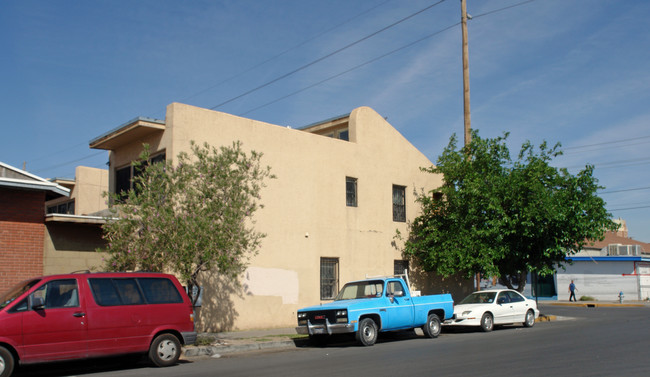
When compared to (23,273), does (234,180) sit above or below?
above

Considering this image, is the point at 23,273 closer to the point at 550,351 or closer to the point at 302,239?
the point at 302,239

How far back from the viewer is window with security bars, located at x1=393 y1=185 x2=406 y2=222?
23.9m

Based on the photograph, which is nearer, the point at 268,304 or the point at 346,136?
the point at 268,304

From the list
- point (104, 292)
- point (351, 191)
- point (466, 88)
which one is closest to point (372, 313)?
point (104, 292)

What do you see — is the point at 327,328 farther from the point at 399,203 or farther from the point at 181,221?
the point at 399,203

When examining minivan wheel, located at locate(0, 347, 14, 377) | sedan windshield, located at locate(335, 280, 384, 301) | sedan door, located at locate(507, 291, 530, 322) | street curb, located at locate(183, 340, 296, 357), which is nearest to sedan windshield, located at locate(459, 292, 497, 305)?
sedan door, located at locate(507, 291, 530, 322)

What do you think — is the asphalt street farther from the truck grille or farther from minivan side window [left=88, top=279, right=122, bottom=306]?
minivan side window [left=88, top=279, right=122, bottom=306]

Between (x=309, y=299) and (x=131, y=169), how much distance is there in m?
7.29

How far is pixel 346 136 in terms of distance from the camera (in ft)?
78.7

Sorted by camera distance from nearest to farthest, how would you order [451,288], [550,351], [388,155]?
[550,351], [388,155], [451,288]

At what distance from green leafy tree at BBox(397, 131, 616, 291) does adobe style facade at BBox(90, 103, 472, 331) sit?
1.73 meters

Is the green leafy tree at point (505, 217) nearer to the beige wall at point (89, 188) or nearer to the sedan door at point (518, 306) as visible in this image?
the sedan door at point (518, 306)

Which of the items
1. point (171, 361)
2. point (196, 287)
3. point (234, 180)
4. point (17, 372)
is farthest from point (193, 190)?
point (17, 372)

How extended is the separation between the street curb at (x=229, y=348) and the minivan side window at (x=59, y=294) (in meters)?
3.45
